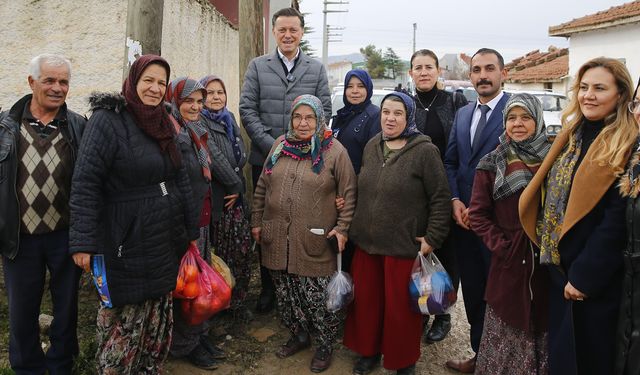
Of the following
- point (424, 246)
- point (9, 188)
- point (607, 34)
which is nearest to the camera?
point (9, 188)

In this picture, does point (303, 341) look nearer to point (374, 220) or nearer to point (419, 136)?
point (374, 220)

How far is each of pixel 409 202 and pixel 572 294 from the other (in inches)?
42.3

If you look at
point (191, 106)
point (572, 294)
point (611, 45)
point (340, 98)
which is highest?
point (611, 45)

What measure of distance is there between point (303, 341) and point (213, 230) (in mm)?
1059

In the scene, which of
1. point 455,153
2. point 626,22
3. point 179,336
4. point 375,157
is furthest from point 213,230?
point 626,22

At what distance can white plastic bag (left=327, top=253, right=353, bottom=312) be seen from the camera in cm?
328

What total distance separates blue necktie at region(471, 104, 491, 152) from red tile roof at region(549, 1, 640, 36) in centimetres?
1429

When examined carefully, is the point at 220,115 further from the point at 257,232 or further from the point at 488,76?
the point at 488,76

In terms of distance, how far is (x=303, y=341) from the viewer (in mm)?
3656

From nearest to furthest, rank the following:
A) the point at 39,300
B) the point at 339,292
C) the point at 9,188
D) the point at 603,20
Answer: the point at 9,188 < the point at 39,300 < the point at 339,292 < the point at 603,20

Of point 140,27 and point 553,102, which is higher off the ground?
point 553,102

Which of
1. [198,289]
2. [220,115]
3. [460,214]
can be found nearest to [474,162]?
[460,214]

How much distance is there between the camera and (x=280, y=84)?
392cm

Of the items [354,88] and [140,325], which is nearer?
[140,325]
